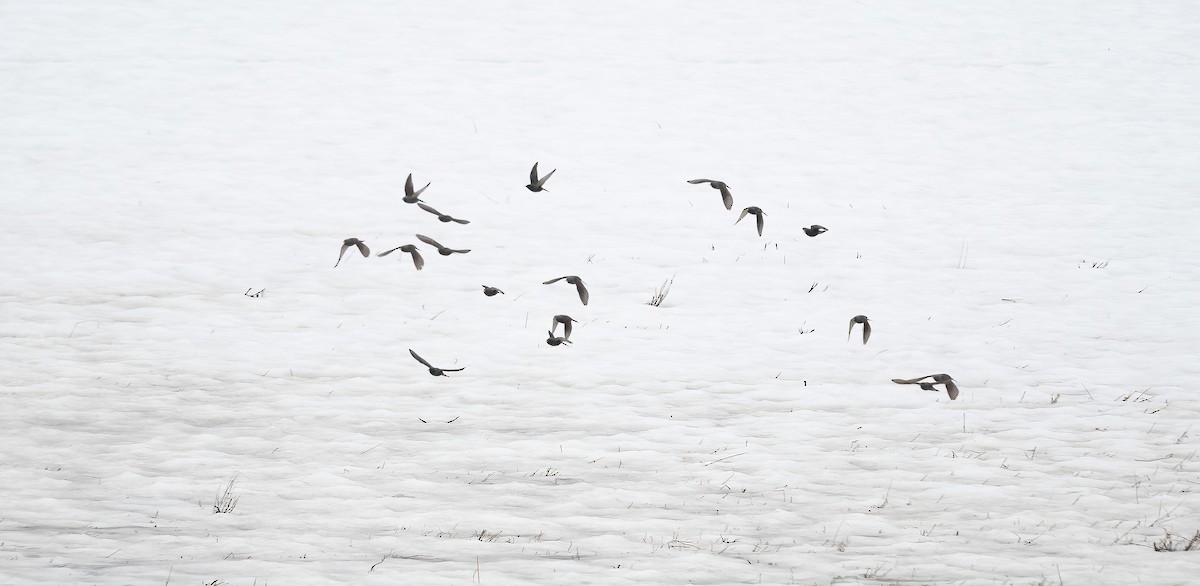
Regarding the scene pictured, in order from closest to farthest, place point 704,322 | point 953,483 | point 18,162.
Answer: point 953,483, point 704,322, point 18,162

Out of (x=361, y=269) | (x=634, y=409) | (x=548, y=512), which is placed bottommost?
(x=361, y=269)

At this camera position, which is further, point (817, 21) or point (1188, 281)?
point (817, 21)

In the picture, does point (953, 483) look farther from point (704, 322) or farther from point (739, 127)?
point (739, 127)

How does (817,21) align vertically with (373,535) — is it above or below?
below

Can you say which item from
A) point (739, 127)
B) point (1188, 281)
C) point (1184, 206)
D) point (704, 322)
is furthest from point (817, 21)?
point (704, 322)

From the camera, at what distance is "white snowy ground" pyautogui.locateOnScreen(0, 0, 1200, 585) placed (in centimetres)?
533

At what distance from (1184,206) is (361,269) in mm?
10490

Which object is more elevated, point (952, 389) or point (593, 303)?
point (952, 389)

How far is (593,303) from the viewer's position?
972 cm

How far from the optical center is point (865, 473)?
6285 millimetres

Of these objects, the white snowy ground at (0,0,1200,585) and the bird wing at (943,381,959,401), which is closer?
the white snowy ground at (0,0,1200,585)

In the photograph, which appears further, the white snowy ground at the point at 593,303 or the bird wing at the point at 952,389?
the bird wing at the point at 952,389

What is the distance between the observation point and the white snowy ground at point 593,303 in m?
5.33

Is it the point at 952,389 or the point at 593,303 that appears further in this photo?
the point at 593,303
